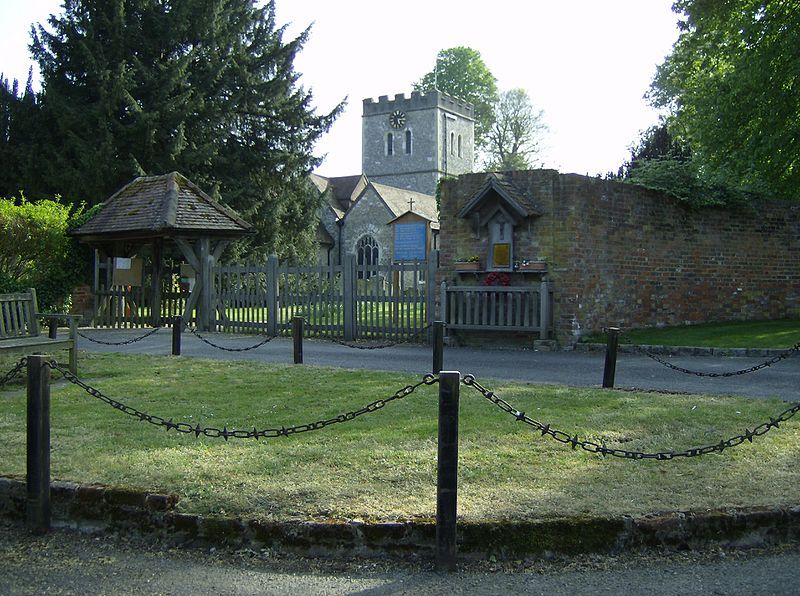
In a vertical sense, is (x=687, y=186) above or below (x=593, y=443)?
above

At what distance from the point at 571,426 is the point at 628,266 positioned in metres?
9.64

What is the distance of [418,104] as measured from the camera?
67125 mm

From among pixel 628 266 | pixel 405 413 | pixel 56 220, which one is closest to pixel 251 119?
pixel 56 220

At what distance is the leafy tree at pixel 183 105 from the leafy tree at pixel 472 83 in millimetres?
36600

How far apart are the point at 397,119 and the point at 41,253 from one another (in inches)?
2047

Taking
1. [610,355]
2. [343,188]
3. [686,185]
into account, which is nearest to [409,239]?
[343,188]

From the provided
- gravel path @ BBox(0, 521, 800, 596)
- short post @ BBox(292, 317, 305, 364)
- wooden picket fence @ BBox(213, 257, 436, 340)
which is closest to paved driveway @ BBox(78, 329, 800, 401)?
short post @ BBox(292, 317, 305, 364)

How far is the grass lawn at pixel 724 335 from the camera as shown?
552 inches

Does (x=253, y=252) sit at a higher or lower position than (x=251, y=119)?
lower

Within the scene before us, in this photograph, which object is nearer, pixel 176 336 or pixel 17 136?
Answer: pixel 176 336

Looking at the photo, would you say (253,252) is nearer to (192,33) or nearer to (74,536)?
(192,33)

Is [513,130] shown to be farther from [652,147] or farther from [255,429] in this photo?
[255,429]

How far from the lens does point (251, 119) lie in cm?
3250

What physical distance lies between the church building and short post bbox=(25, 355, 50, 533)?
4679 cm
